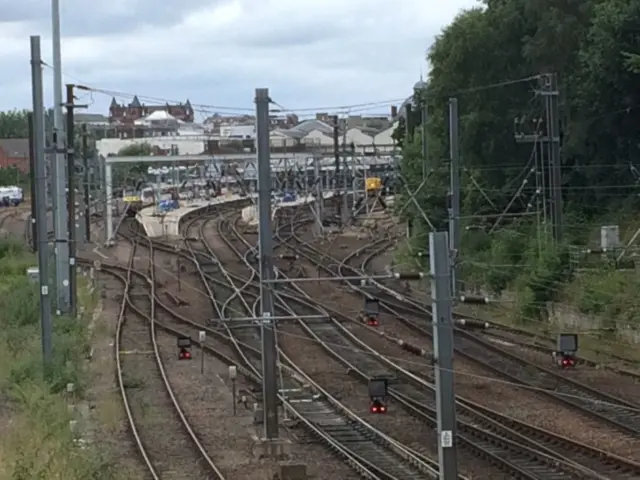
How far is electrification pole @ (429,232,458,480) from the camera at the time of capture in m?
12.9

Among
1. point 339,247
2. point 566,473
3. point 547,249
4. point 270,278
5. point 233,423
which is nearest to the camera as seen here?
point 566,473

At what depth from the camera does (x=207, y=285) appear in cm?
4103

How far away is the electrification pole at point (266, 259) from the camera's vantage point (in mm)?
18047

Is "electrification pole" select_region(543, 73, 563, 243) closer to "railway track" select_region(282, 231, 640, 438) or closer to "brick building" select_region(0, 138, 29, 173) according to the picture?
"railway track" select_region(282, 231, 640, 438)

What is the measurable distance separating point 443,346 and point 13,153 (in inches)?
4932

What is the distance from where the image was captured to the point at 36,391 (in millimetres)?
21656

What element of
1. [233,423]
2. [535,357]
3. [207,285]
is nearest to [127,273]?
[207,285]

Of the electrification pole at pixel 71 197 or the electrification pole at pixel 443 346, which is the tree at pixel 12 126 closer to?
the electrification pole at pixel 71 197

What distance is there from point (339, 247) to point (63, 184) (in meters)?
23.6

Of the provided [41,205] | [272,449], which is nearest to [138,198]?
[41,205]

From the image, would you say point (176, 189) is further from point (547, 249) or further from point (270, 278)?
point (270, 278)

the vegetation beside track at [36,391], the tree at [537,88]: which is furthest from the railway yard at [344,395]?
the tree at [537,88]

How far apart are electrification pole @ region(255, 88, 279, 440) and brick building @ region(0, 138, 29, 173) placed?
11022 centimetres

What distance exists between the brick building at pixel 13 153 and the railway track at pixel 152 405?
303 ft
